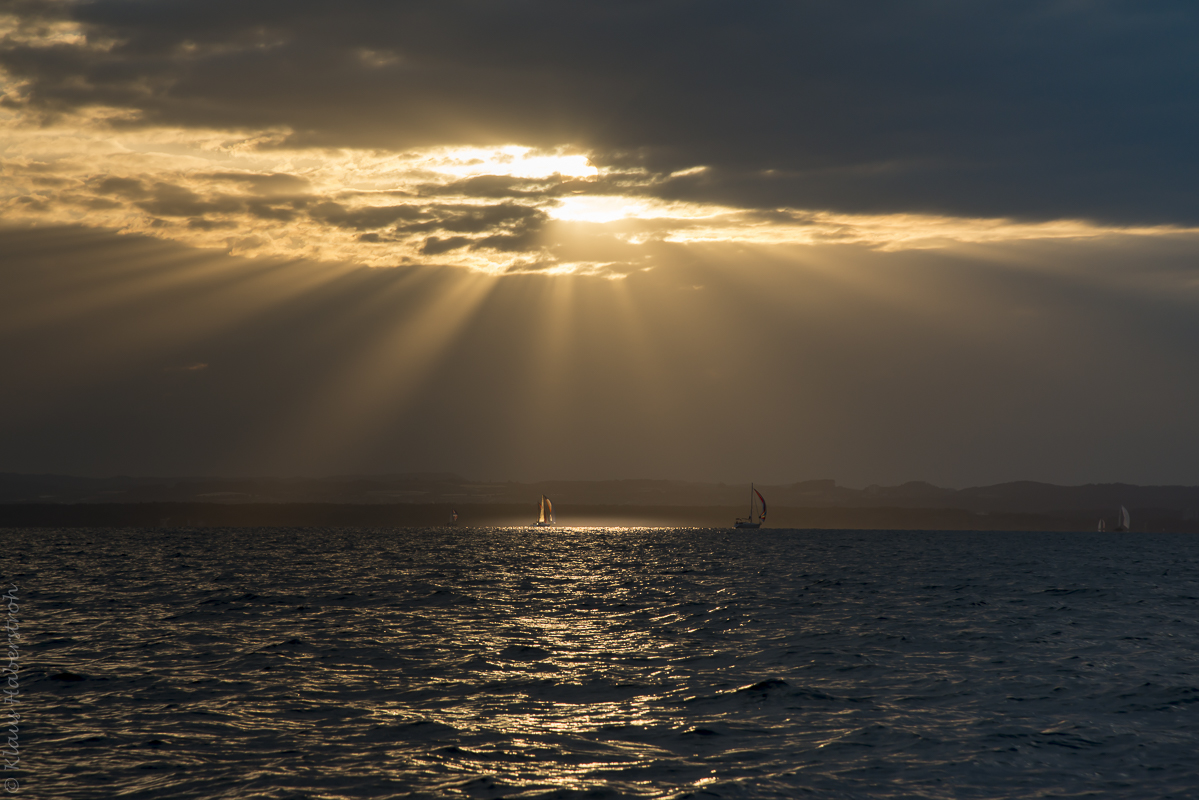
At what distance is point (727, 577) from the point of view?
82375mm

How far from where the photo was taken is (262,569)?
89.6 meters

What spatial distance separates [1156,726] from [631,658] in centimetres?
1673

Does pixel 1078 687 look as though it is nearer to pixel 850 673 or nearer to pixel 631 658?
pixel 850 673

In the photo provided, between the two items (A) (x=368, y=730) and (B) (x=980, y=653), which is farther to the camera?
(B) (x=980, y=653)

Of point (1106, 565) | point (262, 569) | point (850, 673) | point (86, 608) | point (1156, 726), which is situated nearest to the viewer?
point (1156, 726)

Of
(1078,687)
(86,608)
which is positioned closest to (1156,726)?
(1078,687)

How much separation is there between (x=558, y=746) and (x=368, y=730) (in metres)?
4.98

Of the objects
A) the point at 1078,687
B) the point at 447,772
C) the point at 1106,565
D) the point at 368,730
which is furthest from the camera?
the point at 1106,565

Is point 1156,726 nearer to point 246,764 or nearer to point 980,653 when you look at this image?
point 980,653

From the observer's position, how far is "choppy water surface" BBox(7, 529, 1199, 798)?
Result: 754 inches

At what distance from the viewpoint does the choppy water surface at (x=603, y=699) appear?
62.8 feet

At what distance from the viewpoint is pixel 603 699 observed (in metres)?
26.5

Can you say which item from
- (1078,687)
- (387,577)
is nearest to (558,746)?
(1078,687)

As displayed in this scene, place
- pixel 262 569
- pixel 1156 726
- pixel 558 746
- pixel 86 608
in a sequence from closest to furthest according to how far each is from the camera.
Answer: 1. pixel 558 746
2. pixel 1156 726
3. pixel 86 608
4. pixel 262 569
